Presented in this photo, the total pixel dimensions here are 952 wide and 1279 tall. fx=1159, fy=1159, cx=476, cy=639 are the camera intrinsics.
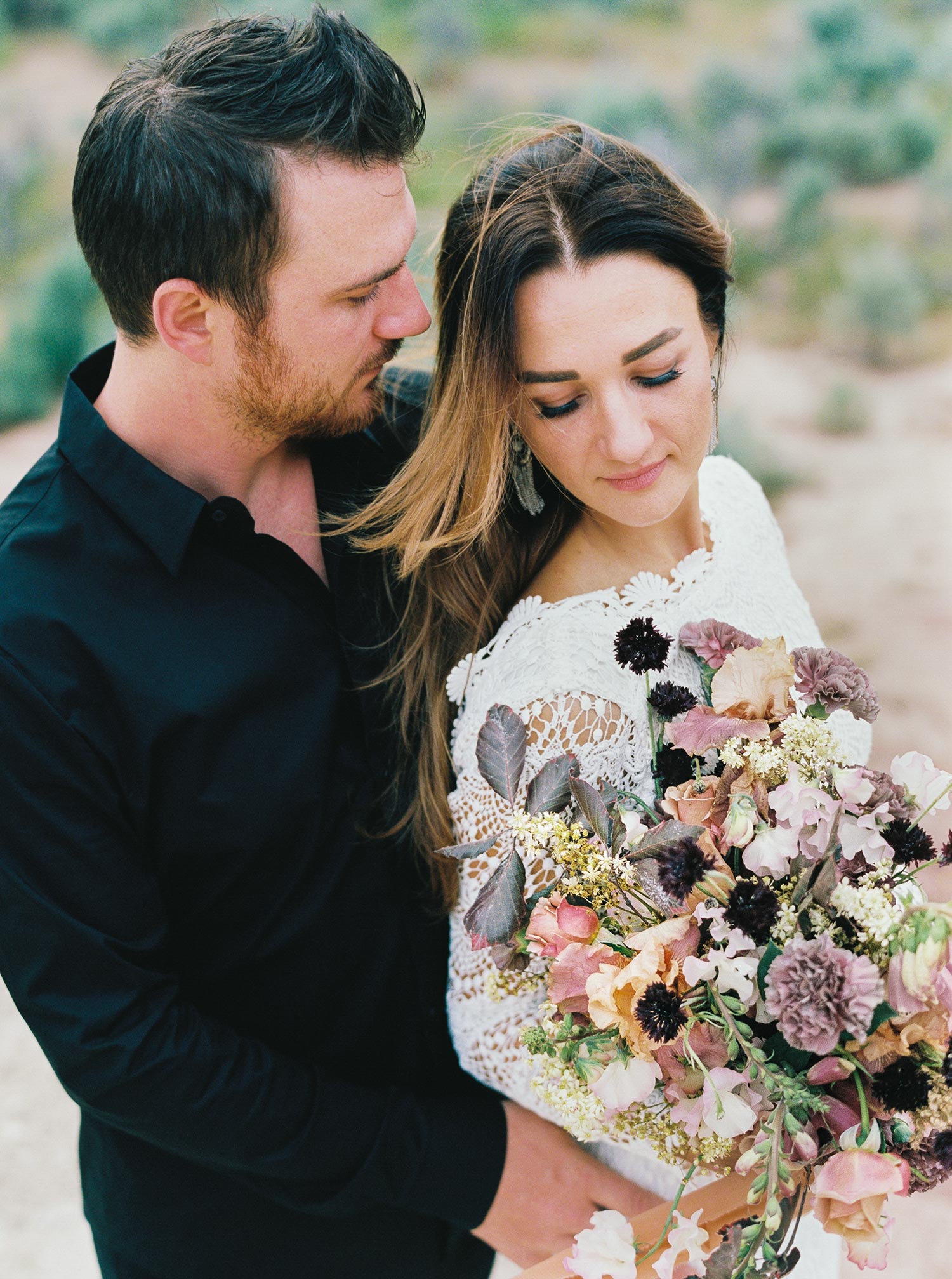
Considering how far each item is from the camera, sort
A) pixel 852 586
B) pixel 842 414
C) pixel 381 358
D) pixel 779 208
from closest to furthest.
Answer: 1. pixel 381 358
2. pixel 852 586
3. pixel 842 414
4. pixel 779 208

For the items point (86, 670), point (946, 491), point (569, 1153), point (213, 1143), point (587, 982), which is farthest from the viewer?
point (946, 491)

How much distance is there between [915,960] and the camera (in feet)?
Answer: 3.60

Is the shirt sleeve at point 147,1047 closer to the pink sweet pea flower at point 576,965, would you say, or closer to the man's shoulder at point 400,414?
the pink sweet pea flower at point 576,965

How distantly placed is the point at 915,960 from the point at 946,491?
5820 millimetres

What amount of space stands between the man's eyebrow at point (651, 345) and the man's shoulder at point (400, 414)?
54 centimetres

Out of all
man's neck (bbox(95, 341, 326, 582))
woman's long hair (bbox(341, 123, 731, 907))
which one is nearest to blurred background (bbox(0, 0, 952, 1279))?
woman's long hair (bbox(341, 123, 731, 907))

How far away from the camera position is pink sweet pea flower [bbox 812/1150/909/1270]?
3.78 ft

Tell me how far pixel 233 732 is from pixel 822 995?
985mm

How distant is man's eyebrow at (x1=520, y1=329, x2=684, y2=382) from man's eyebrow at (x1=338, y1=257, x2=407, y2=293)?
0.29 meters

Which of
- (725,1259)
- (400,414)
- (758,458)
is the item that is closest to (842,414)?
(758,458)

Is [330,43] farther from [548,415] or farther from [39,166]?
[39,166]

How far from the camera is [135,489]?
1718mm

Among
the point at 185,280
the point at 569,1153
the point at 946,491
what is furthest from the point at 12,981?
the point at 946,491

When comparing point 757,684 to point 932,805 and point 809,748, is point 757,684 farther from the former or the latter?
point 932,805
